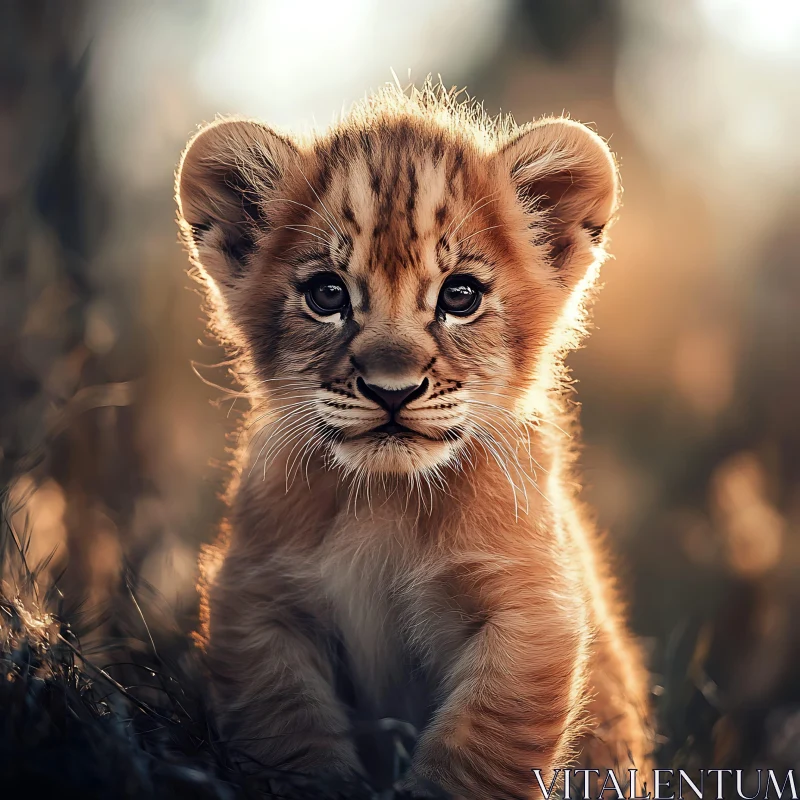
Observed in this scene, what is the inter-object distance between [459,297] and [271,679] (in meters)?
0.83

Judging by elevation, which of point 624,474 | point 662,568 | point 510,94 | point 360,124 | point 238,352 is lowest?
point 662,568

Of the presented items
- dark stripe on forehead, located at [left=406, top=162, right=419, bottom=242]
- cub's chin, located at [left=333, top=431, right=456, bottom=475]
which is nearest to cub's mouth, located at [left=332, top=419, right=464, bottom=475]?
cub's chin, located at [left=333, top=431, right=456, bottom=475]

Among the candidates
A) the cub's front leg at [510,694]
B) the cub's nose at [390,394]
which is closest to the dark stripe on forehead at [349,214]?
the cub's nose at [390,394]

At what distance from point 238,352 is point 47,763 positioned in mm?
1003

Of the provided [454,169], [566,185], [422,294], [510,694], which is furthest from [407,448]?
[566,185]

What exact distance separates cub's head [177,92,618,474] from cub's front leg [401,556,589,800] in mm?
296

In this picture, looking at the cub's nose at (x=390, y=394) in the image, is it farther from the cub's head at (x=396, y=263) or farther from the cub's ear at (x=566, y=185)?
the cub's ear at (x=566, y=185)

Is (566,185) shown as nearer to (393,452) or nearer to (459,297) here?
(459,297)

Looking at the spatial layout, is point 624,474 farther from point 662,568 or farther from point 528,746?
point 528,746

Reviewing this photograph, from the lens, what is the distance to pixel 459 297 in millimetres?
1813

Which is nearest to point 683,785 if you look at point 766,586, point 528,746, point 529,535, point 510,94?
point 528,746

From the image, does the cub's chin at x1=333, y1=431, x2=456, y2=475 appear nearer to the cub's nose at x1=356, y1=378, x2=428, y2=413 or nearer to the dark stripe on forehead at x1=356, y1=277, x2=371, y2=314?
the cub's nose at x1=356, y1=378, x2=428, y2=413

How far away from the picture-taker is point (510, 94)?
4.03m

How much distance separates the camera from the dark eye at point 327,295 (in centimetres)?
181
